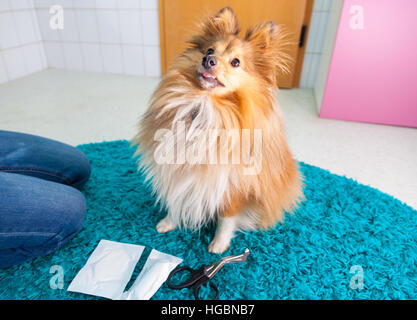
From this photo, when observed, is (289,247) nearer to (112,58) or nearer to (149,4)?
(149,4)

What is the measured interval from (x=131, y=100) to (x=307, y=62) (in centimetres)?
195

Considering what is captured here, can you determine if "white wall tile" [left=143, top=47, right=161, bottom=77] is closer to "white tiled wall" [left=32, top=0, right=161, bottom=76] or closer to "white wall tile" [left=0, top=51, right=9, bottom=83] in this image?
"white tiled wall" [left=32, top=0, right=161, bottom=76]

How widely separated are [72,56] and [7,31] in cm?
74

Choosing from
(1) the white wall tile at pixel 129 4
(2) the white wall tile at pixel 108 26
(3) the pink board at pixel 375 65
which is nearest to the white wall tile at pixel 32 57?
(2) the white wall tile at pixel 108 26

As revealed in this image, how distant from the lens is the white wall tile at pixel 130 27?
3373mm

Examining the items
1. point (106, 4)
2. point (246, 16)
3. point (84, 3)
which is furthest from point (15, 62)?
point (246, 16)

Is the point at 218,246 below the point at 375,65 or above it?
below

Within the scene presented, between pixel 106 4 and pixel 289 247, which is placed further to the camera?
pixel 106 4

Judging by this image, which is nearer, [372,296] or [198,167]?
[198,167]

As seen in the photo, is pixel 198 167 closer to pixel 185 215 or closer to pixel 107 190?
pixel 185 215

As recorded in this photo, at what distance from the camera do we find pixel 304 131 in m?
2.51

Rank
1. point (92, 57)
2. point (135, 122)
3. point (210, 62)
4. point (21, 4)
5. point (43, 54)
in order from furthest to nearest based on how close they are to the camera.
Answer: point (43, 54)
point (92, 57)
point (21, 4)
point (135, 122)
point (210, 62)

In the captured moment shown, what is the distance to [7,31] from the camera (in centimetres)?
325
